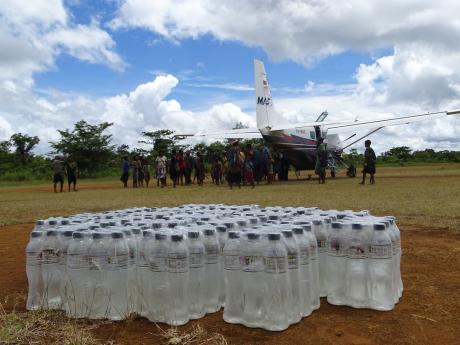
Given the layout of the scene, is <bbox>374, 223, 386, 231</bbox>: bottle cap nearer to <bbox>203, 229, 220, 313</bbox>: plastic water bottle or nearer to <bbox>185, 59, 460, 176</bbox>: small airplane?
<bbox>203, 229, 220, 313</bbox>: plastic water bottle

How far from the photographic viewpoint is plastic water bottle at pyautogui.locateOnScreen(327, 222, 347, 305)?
14.6ft

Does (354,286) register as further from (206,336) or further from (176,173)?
(176,173)

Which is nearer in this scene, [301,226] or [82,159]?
[301,226]

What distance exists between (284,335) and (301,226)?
0.91m

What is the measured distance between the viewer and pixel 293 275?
3.94 metres

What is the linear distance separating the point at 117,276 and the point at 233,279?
102 cm

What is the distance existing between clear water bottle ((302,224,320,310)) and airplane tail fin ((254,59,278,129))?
2102cm

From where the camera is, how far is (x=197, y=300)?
13.7 ft

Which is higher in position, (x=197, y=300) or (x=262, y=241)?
(x=262, y=241)

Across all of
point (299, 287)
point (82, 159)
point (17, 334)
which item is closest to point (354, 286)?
point (299, 287)

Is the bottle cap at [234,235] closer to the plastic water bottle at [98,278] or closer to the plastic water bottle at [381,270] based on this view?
the plastic water bottle at [98,278]

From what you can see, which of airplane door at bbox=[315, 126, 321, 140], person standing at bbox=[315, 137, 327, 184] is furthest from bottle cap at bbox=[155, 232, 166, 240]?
airplane door at bbox=[315, 126, 321, 140]

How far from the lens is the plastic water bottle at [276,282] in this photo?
3826 mm

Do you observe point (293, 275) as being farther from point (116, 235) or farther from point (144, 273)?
point (116, 235)
